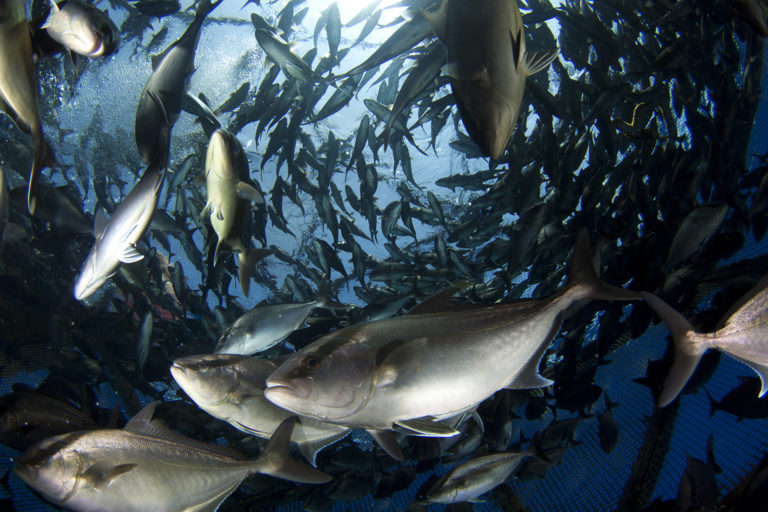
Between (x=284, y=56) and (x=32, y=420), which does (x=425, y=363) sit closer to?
(x=284, y=56)

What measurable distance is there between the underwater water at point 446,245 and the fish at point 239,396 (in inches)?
1.2

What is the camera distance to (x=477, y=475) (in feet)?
11.3

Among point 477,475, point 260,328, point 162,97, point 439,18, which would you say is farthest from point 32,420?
point 439,18

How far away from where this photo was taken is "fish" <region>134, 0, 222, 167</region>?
139 cm

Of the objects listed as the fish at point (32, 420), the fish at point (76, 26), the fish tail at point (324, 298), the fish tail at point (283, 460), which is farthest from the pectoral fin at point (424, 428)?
the fish at point (32, 420)

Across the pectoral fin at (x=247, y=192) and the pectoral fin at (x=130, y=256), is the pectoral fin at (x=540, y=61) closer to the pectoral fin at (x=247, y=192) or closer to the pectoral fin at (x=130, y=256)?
the pectoral fin at (x=247, y=192)

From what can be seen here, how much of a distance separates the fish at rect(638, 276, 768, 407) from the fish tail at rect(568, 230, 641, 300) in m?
0.47

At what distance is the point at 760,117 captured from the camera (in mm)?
4281

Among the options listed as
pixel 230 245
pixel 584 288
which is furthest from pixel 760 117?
pixel 230 245

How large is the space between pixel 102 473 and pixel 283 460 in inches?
42.1

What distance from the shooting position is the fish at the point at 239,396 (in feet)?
6.35

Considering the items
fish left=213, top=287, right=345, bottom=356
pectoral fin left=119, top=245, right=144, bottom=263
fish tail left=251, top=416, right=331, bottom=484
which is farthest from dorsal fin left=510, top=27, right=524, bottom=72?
fish left=213, top=287, right=345, bottom=356

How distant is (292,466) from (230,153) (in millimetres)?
1797

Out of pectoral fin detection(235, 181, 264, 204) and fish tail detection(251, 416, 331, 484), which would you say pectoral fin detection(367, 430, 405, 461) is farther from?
pectoral fin detection(235, 181, 264, 204)
